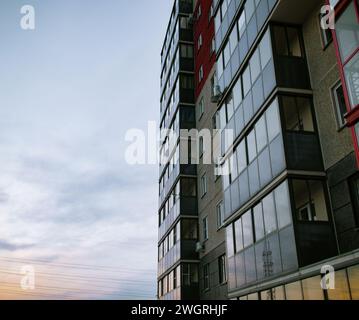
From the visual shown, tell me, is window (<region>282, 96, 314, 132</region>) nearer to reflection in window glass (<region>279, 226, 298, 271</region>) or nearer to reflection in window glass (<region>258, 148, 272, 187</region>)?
reflection in window glass (<region>258, 148, 272, 187</region>)

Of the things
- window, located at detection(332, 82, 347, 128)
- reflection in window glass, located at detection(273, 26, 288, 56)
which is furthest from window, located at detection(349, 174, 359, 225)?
reflection in window glass, located at detection(273, 26, 288, 56)

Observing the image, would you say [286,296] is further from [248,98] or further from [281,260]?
[248,98]

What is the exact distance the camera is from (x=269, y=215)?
534 inches

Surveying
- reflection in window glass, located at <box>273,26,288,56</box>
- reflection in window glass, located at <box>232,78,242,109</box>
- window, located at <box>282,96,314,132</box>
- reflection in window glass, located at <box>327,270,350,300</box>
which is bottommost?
reflection in window glass, located at <box>327,270,350,300</box>

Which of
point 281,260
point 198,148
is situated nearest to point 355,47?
point 281,260

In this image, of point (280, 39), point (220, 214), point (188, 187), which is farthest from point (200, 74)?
point (280, 39)

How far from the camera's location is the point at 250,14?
16.5 meters

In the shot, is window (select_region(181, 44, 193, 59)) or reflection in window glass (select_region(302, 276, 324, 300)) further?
window (select_region(181, 44, 193, 59))

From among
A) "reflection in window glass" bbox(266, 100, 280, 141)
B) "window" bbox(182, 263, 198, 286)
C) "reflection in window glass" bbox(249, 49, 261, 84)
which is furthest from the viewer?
"window" bbox(182, 263, 198, 286)

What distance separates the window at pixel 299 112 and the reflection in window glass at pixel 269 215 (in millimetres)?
2519

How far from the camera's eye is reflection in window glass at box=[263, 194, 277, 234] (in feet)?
43.3

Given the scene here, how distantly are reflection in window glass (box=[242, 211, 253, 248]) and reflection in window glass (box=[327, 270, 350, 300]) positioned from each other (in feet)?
15.5

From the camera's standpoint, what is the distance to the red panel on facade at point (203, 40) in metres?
27.4

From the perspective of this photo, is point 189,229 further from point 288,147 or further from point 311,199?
point 288,147
